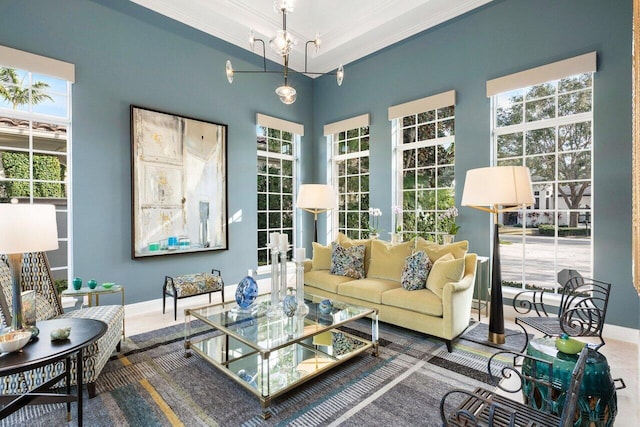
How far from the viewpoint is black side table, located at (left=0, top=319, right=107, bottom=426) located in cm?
158

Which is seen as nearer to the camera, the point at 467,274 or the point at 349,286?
the point at 467,274

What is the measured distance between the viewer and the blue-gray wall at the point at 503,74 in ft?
10.6

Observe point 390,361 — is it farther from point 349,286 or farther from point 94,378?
point 94,378

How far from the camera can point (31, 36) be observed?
3.38 metres

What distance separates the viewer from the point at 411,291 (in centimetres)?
330

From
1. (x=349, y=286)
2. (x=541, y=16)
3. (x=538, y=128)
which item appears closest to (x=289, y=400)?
(x=349, y=286)

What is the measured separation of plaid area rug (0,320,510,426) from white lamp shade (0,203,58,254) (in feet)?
3.54


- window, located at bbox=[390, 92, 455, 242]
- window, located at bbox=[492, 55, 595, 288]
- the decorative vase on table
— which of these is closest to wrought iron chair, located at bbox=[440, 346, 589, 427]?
the decorative vase on table

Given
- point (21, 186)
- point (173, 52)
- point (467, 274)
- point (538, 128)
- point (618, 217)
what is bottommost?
point (467, 274)

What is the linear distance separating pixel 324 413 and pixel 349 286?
67.9 inches

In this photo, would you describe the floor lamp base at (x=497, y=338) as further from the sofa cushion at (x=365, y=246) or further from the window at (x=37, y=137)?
the window at (x=37, y=137)

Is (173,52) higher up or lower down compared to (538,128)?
higher up

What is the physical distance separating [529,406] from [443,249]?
1.94m

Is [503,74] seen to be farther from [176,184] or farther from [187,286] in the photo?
[187,286]
